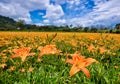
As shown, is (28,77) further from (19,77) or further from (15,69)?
(15,69)

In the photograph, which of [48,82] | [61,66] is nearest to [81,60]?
[48,82]

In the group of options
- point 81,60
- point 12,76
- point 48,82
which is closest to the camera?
point 81,60

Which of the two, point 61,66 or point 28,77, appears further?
point 61,66

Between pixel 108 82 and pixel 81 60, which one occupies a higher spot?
pixel 81 60

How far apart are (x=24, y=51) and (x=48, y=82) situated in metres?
1.09

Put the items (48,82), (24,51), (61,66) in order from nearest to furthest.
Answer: (24,51)
(48,82)
(61,66)

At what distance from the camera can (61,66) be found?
467cm

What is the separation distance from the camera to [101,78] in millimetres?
3691

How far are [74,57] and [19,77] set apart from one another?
6.28 feet

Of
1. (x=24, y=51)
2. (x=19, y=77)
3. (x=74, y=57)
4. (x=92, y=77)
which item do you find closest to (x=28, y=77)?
(x=19, y=77)

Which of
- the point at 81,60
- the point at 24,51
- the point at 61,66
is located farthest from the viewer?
the point at 61,66

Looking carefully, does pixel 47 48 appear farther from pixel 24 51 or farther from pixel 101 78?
pixel 101 78

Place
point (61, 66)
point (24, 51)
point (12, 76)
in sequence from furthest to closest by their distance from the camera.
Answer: point (61, 66)
point (12, 76)
point (24, 51)

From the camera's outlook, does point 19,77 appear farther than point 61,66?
No
